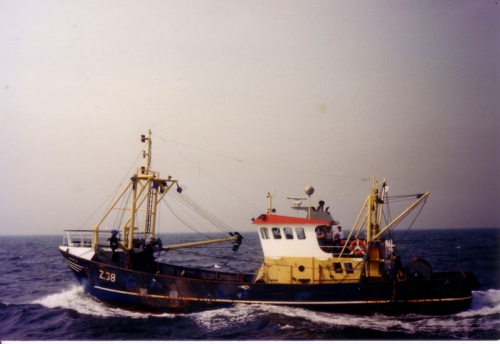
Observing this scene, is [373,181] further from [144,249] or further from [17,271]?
[17,271]

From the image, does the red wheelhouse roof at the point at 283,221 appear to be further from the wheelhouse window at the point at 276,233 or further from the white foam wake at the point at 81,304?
the white foam wake at the point at 81,304

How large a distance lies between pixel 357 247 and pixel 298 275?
2.17m

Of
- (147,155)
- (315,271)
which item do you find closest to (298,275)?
(315,271)

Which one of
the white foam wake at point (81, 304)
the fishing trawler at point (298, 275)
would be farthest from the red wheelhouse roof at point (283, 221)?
the white foam wake at point (81, 304)

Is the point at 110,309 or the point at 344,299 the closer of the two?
the point at 344,299

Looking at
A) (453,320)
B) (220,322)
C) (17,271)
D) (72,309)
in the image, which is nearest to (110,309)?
(72,309)

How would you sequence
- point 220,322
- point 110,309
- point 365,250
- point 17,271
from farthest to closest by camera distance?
point 17,271 → point 110,309 → point 365,250 → point 220,322

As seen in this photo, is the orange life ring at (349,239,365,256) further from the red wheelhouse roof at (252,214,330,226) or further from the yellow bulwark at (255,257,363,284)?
the red wheelhouse roof at (252,214,330,226)

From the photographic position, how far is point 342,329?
11.4m

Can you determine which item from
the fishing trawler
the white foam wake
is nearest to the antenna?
the fishing trawler

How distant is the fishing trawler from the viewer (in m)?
12.5

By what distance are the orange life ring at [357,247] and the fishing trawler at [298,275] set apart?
3cm

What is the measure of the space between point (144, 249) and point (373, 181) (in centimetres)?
849

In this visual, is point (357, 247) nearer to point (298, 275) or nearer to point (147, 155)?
point (298, 275)
